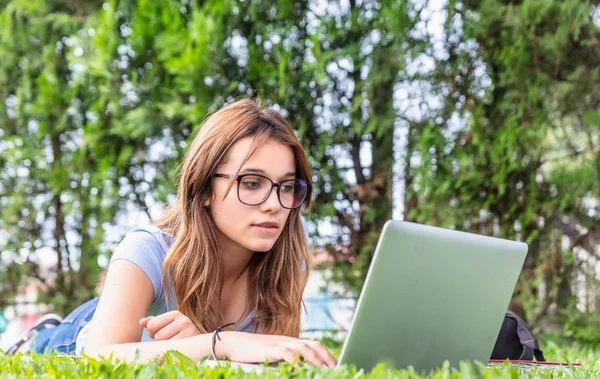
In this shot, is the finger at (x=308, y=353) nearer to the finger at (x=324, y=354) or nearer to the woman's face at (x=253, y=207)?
the finger at (x=324, y=354)

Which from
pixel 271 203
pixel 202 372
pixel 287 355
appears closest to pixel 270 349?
pixel 287 355

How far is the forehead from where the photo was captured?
91.9 inches

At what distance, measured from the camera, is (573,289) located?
4156 millimetres

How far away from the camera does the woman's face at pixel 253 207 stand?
7.61 feet

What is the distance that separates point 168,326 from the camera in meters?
1.95

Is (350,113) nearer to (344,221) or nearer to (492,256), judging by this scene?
(344,221)

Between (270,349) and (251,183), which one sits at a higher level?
(251,183)

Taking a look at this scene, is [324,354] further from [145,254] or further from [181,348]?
[145,254]

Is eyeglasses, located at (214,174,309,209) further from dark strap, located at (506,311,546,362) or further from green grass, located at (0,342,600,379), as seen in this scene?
dark strap, located at (506,311,546,362)

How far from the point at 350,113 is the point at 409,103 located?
0.38 metres

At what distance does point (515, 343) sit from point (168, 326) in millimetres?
1648

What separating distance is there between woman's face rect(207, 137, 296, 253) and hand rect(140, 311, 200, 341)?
0.46m

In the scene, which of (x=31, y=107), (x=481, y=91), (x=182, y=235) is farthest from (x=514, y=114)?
(x=31, y=107)

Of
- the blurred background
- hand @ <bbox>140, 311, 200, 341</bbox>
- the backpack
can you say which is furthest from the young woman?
the blurred background
